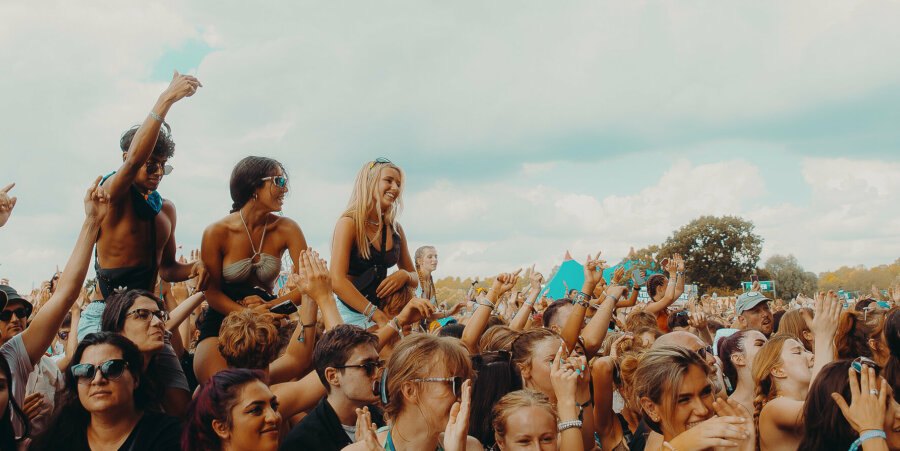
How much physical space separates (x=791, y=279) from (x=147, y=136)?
213 ft

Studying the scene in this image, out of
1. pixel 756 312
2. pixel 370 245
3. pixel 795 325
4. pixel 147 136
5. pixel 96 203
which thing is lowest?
pixel 795 325

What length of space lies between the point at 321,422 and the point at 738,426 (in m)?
1.91

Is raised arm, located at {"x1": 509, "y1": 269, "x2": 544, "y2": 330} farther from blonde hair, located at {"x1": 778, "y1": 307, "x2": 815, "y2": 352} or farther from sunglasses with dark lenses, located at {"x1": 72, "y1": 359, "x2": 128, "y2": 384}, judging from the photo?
sunglasses with dark lenses, located at {"x1": 72, "y1": 359, "x2": 128, "y2": 384}

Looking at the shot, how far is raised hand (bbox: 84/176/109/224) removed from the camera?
3373 mm

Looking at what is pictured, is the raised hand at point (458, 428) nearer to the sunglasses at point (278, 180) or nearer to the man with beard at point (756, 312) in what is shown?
the sunglasses at point (278, 180)

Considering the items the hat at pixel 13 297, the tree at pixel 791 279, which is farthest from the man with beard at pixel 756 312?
the tree at pixel 791 279

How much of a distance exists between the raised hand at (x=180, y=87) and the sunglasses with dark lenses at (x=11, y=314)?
59.4 inches

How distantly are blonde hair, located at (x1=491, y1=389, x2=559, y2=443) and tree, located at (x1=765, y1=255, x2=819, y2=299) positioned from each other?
191 feet

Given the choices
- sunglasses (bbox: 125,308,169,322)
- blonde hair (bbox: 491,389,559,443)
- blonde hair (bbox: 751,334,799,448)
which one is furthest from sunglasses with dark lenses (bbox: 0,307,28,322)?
blonde hair (bbox: 751,334,799,448)

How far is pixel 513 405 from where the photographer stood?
3205 millimetres

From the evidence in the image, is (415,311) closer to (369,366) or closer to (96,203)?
(369,366)

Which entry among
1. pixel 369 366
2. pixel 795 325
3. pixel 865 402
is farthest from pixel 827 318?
pixel 369 366

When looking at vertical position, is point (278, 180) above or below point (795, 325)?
above

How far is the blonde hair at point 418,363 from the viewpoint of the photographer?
3096mm
